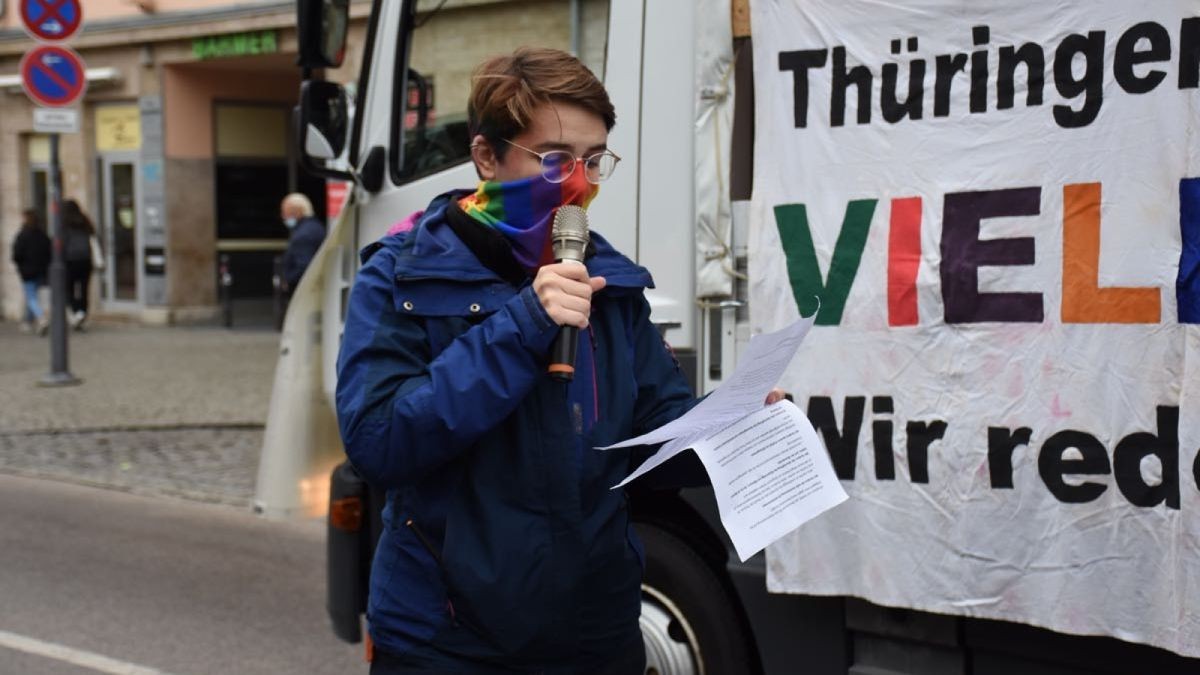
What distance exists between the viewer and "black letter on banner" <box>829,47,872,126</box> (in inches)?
125

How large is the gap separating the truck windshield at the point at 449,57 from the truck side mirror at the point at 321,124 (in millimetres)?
276

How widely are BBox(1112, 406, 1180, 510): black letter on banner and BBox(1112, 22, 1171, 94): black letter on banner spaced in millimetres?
662

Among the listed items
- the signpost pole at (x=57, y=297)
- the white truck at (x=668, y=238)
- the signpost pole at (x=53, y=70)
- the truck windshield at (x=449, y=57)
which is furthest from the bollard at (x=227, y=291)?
the truck windshield at (x=449, y=57)

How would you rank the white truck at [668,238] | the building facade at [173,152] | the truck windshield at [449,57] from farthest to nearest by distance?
the building facade at [173,152]
the truck windshield at [449,57]
the white truck at [668,238]

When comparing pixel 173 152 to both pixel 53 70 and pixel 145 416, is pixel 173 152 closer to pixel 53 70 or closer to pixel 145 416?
pixel 53 70

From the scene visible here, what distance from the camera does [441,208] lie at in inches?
87.9

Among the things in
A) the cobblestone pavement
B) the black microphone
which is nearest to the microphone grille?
the black microphone

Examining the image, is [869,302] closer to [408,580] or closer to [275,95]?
[408,580]

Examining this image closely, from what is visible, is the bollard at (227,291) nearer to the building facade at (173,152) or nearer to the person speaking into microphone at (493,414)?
the building facade at (173,152)

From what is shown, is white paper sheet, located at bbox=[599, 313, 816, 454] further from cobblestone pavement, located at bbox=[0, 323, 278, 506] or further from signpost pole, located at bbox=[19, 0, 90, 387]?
signpost pole, located at bbox=[19, 0, 90, 387]

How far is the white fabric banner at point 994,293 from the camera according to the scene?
2.75 meters

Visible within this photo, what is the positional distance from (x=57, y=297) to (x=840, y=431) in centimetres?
1089

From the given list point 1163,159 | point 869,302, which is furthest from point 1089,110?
point 869,302

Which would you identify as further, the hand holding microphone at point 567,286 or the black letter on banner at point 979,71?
the black letter on banner at point 979,71
